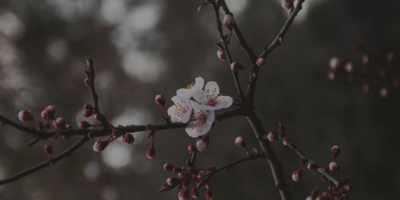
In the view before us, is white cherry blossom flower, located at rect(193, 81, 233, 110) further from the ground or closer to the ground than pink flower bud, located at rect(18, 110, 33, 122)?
closer to the ground

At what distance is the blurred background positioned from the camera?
1.27m

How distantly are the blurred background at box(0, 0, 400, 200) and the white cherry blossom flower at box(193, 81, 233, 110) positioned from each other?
1168 mm

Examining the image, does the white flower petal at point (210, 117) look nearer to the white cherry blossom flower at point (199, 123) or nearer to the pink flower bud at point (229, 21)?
the white cherry blossom flower at point (199, 123)

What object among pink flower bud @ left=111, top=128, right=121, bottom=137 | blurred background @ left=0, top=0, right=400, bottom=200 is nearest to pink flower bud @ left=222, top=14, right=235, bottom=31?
pink flower bud @ left=111, top=128, right=121, bottom=137

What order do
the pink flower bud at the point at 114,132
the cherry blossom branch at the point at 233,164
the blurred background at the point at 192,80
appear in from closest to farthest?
the pink flower bud at the point at 114,132, the cherry blossom branch at the point at 233,164, the blurred background at the point at 192,80

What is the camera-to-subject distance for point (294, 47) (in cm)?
158

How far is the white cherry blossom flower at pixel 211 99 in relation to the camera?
0.38 metres

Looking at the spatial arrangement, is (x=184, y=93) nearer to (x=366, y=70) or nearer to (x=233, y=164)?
(x=233, y=164)

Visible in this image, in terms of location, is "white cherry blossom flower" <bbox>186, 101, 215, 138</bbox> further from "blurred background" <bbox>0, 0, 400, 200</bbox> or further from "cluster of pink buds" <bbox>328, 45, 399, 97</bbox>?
"blurred background" <bbox>0, 0, 400, 200</bbox>

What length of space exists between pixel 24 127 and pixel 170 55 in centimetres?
204

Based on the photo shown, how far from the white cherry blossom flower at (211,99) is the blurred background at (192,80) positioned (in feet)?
3.83

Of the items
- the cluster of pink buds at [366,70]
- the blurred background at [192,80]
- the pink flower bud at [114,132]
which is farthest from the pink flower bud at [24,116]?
the blurred background at [192,80]

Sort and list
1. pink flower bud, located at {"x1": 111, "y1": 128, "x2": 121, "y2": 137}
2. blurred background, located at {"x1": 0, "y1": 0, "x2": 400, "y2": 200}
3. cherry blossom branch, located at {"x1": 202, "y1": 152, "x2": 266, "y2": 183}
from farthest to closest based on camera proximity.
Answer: blurred background, located at {"x1": 0, "y1": 0, "x2": 400, "y2": 200}, cherry blossom branch, located at {"x1": 202, "y1": 152, "x2": 266, "y2": 183}, pink flower bud, located at {"x1": 111, "y1": 128, "x2": 121, "y2": 137}

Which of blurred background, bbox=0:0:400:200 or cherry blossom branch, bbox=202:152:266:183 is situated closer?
cherry blossom branch, bbox=202:152:266:183
